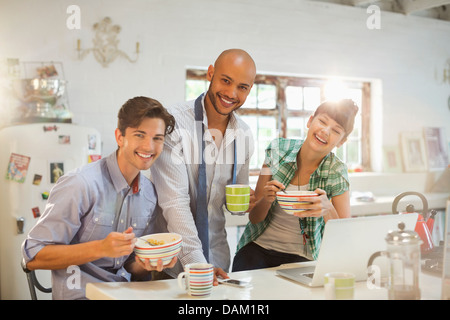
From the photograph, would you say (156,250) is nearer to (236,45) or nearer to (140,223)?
(140,223)

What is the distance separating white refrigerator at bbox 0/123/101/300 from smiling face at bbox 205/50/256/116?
1431mm

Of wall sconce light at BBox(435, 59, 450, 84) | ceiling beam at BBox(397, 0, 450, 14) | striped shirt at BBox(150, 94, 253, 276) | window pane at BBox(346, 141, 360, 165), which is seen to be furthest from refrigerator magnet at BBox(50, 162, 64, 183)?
wall sconce light at BBox(435, 59, 450, 84)

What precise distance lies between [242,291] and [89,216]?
0.61 m

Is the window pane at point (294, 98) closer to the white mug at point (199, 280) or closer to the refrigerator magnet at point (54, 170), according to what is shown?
the refrigerator magnet at point (54, 170)

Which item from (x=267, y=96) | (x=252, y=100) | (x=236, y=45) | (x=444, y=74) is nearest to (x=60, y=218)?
(x=236, y=45)

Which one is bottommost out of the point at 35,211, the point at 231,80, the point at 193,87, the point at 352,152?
the point at 35,211

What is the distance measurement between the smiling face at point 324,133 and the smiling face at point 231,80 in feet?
1.07

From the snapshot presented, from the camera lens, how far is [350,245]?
4.98ft

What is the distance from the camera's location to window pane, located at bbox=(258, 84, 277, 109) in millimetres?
4504

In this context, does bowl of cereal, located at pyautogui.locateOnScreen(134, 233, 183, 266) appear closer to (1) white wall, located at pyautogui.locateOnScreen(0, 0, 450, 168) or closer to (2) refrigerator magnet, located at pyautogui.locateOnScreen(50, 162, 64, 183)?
(2) refrigerator magnet, located at pyautogui.locateOnScreen(50, 162, 64, 183)

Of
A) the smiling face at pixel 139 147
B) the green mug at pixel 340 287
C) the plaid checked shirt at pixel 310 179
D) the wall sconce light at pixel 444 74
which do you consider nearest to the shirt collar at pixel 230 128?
the plaid checked shirt at pixel 310 179

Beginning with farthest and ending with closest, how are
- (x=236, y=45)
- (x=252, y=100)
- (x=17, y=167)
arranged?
(x=252, y=100)
(x=236, y=45)
(x=17, y=167)

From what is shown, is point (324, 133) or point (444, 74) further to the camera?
point (444, 74)

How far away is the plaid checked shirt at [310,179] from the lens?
2.01 metres
